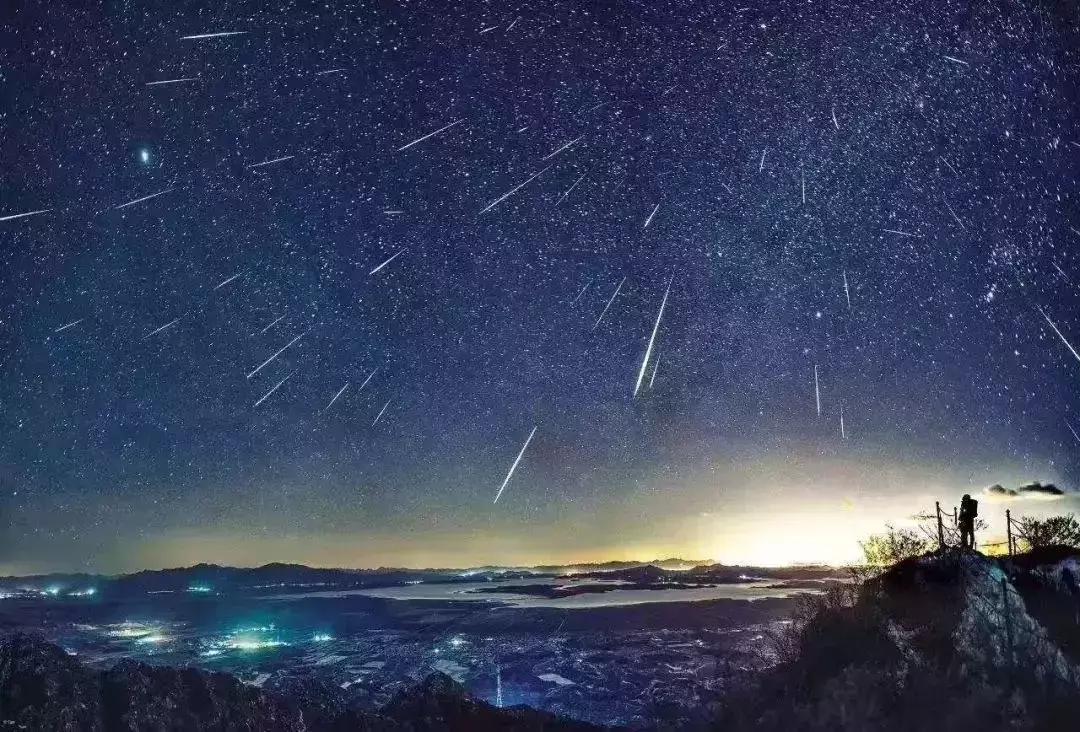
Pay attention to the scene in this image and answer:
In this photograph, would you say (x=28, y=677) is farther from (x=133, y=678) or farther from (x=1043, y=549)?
(x=1043, y=549)

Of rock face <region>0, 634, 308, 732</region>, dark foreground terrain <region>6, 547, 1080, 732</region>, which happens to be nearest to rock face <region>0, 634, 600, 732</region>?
rock face <region>0, 634, 308, 732</region>

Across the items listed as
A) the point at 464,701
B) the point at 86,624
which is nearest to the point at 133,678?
the point at 464,701

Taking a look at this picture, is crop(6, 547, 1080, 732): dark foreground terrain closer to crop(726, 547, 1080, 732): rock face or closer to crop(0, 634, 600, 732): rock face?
crop(726, 547, 1080, 732): rock face

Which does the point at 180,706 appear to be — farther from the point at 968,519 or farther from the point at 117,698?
the point at 968,519

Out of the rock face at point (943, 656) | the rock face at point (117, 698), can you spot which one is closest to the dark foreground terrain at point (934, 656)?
the rock face at point (943, 656)

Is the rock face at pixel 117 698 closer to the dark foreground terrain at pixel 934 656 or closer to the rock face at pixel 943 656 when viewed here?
the dark foreground terrain at pixel 934 656

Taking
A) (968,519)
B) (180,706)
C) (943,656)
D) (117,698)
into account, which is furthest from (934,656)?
(117,698)
